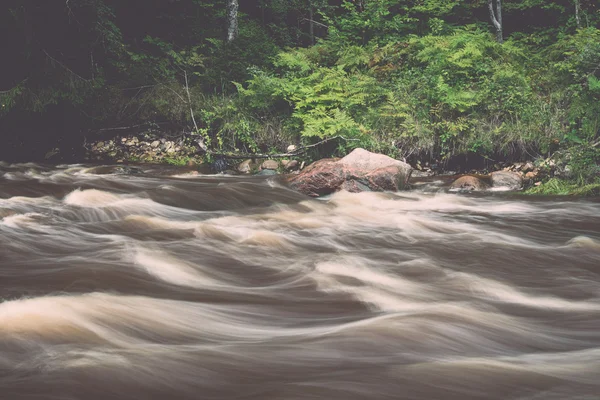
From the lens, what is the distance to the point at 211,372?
199 centimetres

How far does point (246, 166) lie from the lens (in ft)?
38.4

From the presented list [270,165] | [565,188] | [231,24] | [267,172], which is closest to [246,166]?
[270,165]

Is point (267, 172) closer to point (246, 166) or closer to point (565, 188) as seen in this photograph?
point (246, 166)

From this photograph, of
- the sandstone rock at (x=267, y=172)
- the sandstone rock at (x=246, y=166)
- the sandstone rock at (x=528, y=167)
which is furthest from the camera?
the sandstone rock at (x=246, y=166)

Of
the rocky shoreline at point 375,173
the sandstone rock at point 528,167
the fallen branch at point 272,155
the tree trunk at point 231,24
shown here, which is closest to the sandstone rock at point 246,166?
the rocky shoreline at point 375,173

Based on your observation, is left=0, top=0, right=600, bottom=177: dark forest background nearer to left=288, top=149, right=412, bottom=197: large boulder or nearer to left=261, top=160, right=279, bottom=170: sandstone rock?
left=261, top=160, right=279, bottom=170: sandstone rock

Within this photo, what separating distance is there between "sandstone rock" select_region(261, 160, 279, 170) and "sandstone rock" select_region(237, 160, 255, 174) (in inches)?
12.1

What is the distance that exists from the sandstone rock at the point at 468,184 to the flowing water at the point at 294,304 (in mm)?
2233

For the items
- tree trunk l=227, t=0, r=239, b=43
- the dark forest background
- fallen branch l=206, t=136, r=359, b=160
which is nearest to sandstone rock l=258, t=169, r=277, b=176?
fallen branch l=206, t=136, r=359, b=160

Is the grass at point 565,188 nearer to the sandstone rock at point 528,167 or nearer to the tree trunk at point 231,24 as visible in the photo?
the sandstone rock at point 528,167

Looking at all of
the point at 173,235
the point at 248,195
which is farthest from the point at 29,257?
the point at 248,195

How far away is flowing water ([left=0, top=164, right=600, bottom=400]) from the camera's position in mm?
1888

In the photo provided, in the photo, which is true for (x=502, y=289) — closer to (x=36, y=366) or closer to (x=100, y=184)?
(x=36, y=366)

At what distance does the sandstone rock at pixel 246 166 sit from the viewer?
11.6m
